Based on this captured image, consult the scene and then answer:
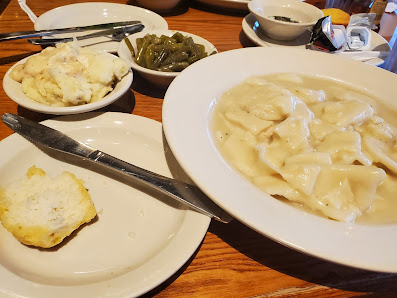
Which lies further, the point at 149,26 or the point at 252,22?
the point at 252,22

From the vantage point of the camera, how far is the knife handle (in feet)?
3.94

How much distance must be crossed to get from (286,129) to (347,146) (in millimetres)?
294

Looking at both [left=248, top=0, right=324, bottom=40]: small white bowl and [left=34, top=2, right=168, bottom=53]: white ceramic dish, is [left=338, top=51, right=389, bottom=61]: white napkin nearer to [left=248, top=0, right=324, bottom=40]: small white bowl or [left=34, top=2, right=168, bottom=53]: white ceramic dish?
[left=248, top=0, right=324, bottom=40]: small white bowl

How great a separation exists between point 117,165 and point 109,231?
303 mm

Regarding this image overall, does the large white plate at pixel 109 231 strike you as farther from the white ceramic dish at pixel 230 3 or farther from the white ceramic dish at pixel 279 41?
the white ceramic dish at pixel 230 3

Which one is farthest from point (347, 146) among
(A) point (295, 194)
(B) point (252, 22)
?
(B) point (252, 22)

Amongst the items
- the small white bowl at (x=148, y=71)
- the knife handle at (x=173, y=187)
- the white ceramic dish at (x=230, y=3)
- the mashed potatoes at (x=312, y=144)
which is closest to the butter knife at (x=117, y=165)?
the knife handle at (x=173, y=187)

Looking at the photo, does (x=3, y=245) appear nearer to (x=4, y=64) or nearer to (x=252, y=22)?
(x=4, y=64)

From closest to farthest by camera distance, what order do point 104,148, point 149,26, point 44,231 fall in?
point 44,231 < point 104,148 < point 149,26

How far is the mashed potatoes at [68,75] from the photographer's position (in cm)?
158

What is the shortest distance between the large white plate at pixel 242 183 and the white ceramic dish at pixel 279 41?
84cm

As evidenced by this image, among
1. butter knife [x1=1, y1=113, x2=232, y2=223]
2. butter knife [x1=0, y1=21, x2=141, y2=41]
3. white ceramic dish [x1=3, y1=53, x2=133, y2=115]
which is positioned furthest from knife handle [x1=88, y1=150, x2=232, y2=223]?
butter knife [x1=0, y1=21, x2=141, y2=41]

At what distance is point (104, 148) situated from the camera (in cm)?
158

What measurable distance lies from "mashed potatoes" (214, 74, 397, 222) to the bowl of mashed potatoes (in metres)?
0.63
